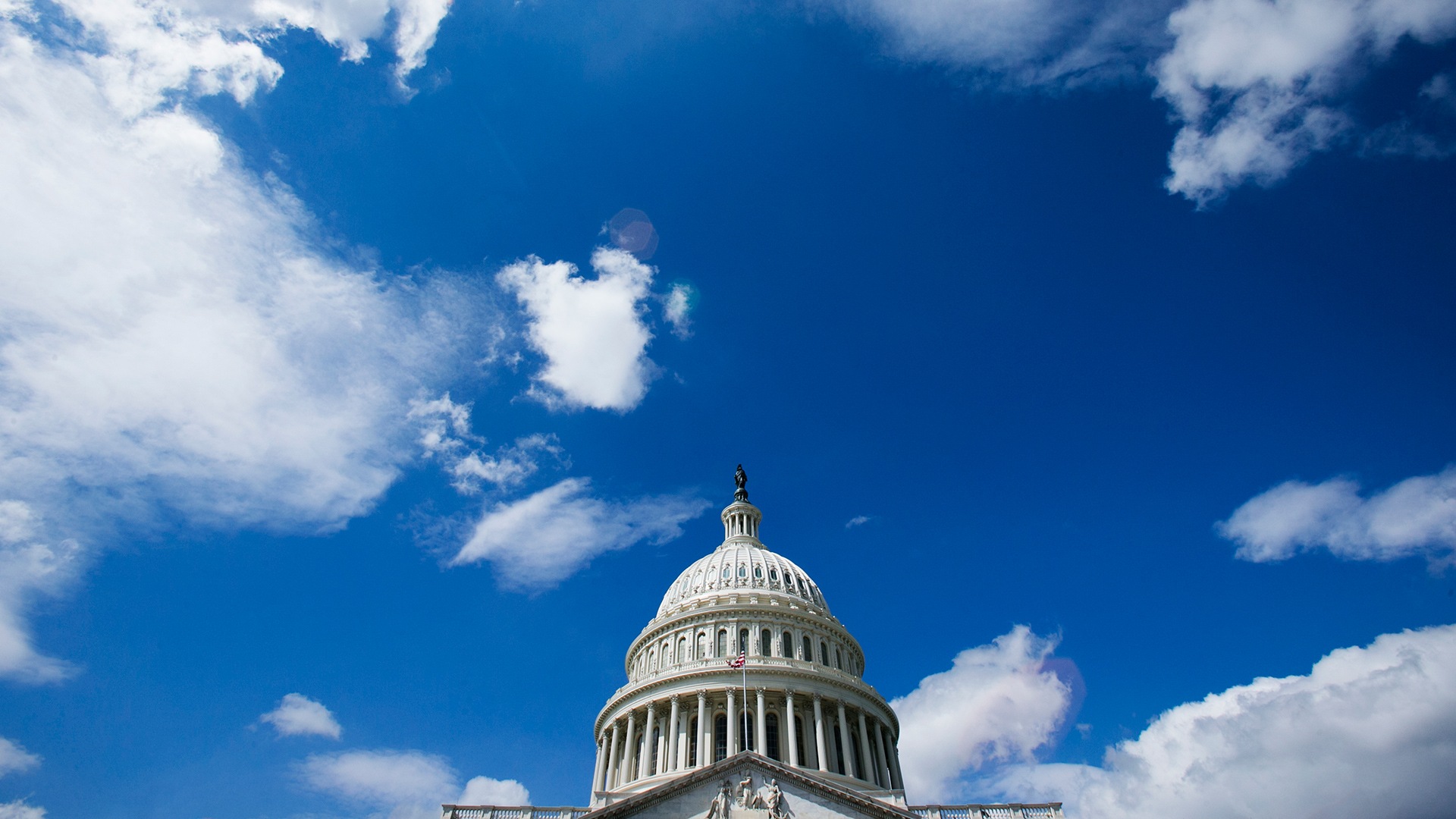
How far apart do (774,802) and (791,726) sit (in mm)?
18998

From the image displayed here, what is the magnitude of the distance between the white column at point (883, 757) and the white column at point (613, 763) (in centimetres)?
2098

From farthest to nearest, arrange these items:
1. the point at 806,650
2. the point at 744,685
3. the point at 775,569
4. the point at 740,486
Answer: the point at 740,486
the point at 775,569
the point at 806,650
the point at 744,685

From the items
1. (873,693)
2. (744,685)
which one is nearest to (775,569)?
(873,693)

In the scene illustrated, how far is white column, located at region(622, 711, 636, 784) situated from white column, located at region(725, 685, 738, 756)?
7917 millimetres

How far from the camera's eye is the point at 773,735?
195 ft

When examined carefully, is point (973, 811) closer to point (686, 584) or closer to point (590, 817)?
point (590, 817)

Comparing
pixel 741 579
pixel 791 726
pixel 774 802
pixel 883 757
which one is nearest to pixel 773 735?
pixel 791 726

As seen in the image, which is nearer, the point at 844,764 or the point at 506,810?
the point at 506,810

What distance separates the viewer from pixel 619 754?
6303cm

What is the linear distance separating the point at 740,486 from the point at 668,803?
198 feet

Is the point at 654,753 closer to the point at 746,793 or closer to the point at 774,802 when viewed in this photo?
the point at 746,793

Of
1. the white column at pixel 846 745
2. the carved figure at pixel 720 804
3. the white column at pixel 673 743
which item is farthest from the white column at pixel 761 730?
the carved figure at pixel 720 804

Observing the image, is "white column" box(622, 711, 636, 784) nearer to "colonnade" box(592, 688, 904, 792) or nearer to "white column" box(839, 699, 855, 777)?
"colonnade" box(592, 688, 904, 792)

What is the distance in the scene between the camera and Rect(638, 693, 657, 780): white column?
58844mm
